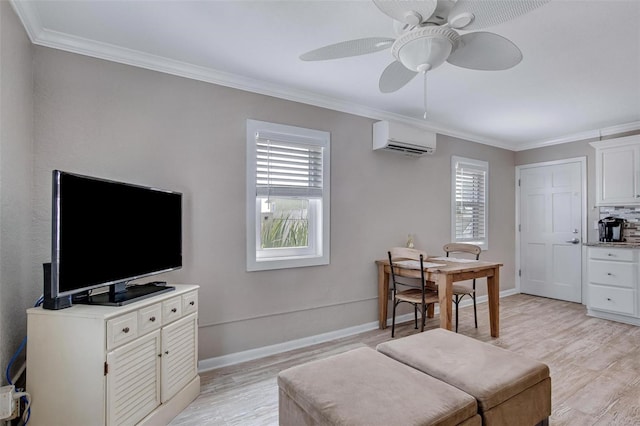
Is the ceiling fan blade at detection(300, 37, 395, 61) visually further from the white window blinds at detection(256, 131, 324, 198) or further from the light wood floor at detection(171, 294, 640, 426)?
the light wood floor at detection(171, 294, 640, 426)

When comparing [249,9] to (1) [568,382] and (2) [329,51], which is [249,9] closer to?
(2) [329,51]

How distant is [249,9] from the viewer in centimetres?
198

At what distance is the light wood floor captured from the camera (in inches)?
83.4

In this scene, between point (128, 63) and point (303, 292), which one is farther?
point (303, 292)

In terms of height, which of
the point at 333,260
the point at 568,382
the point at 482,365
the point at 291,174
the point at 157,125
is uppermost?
the point at 157,125

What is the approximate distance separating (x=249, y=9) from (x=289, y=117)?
50.1 inches

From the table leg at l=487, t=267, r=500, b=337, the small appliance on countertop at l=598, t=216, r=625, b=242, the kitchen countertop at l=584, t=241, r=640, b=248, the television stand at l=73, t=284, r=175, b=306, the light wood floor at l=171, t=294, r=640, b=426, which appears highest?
the small appliance on countertop at l=598, t=216, r=625, b=242

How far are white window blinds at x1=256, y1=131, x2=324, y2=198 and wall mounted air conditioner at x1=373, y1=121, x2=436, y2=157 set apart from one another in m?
0.76

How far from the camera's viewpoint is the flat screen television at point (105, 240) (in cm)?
162

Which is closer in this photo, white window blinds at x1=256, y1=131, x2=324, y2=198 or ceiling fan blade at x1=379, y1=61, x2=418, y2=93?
ceiling fan blade at x1=379, y1=61, x2=418, y2=93

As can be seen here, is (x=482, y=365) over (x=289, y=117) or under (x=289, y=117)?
under

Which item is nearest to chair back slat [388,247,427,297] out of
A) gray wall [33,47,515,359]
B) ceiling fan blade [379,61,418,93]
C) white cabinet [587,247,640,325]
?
gray wall [33,47,515,359]

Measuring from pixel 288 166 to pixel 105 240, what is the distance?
1741mm

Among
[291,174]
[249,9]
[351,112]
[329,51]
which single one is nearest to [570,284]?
[351,112]
